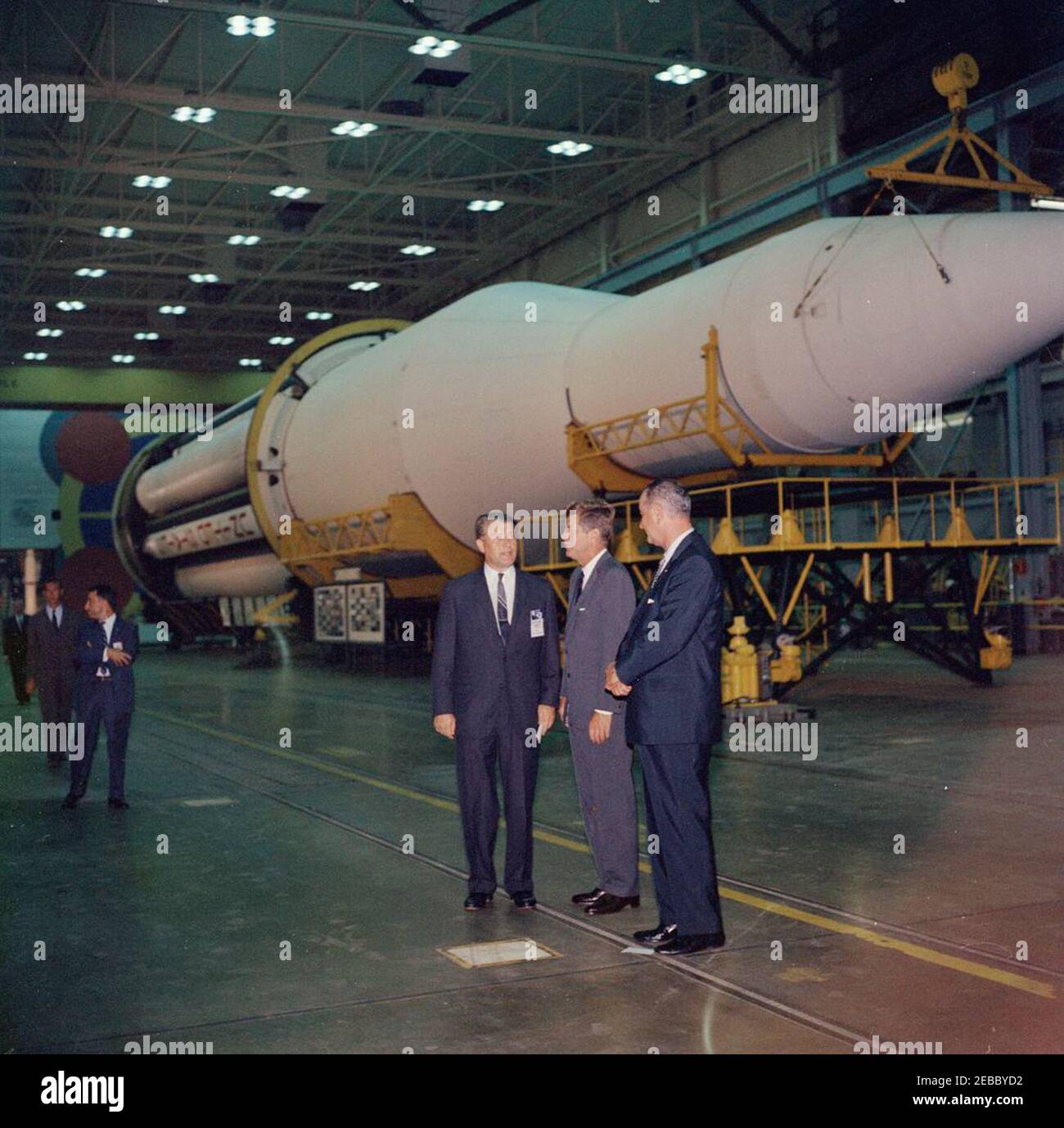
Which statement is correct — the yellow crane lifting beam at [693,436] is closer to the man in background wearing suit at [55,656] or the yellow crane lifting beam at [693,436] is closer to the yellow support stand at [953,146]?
the yellow support stand at [953,146]

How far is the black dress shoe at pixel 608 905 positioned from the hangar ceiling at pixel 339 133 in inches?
629

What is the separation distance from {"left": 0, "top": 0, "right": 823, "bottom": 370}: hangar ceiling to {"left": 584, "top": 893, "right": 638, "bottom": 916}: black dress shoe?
16.0 metres

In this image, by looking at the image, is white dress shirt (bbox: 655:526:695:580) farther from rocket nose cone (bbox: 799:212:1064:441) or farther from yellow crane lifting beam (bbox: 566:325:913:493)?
yellow crane lifting beam (bbox: 566:325:913:493)

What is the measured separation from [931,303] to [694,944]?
7.02 metres

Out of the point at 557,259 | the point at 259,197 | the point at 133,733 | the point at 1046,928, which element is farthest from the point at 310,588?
the point at 1046,928

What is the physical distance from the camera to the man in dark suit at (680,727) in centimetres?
494

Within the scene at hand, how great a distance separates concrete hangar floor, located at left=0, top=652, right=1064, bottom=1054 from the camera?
4047 mm

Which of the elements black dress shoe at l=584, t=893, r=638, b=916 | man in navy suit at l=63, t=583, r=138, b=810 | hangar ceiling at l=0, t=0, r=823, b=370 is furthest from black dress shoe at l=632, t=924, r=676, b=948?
hangar ceiling at l=0, t=0, r=823, b=370

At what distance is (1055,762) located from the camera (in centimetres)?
928

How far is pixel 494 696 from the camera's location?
5.81 metres

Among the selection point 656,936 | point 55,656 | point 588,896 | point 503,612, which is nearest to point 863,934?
point 656,936

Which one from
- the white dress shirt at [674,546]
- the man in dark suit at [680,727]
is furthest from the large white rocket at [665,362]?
the man in dark suit at [680,727]

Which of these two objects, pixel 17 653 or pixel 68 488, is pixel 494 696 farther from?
pixel 68 488

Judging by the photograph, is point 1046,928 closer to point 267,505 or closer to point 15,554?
point 267,505
